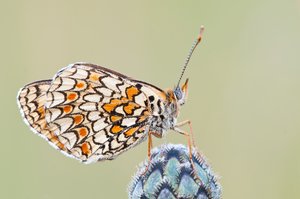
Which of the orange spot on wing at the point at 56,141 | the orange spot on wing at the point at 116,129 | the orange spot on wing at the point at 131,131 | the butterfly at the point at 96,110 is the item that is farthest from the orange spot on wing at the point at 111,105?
the orange spot on wing at the point at 56,141

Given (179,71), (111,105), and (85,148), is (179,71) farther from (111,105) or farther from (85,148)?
(85,148)

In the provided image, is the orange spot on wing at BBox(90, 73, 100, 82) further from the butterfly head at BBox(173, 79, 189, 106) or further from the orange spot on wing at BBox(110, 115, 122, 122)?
→ the butterfly head at BBox(173, 79, 189, 106)

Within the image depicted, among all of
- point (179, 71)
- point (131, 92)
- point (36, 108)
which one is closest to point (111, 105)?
point (131, 92)

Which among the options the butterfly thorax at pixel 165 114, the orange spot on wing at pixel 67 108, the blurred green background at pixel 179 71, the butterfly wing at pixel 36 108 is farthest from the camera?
the blurred green background at pixel 179 71

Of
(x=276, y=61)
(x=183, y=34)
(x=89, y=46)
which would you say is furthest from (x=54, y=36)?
(x=276, y=61)

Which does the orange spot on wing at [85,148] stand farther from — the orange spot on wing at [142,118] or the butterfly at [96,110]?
the orange spot on wing at [142,118]

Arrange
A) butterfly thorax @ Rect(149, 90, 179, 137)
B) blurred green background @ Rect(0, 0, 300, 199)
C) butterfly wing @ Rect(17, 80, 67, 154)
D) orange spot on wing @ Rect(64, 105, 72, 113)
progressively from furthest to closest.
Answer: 1. blurred green background @ Rect(0, 0, 300, 199)
2. orange spot on wing @ Rect(64, 105, 72, 113)
3. butterfly wing @ Rect(17, 80, 67, 154)
4. butterfly thorax @ Rect(149, 90, 179, 137)

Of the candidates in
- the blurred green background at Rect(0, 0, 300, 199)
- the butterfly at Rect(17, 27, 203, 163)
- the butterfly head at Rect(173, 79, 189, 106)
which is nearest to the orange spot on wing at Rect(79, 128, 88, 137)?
the butterfly at Rect(17, 27, 203, 163)
